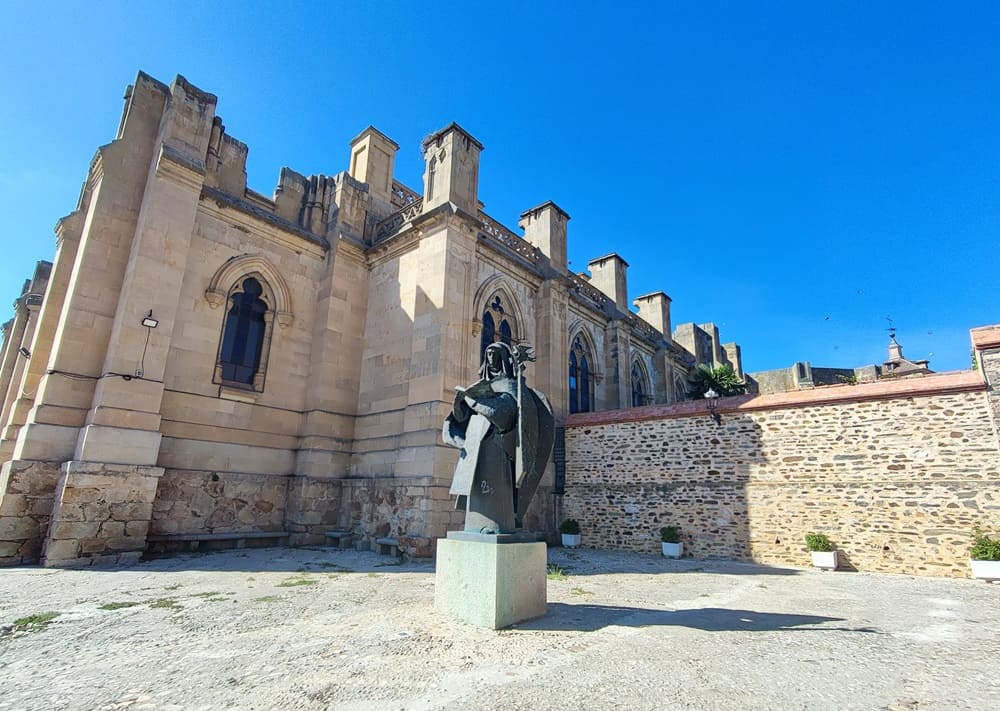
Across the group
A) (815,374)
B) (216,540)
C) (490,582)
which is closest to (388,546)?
(216,540)

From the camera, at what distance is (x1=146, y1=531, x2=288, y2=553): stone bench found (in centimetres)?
998

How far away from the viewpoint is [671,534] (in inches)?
463

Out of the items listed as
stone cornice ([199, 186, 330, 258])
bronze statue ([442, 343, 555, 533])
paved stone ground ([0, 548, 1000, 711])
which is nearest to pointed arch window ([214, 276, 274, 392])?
stone cornice ([199, 186, 330, 258])

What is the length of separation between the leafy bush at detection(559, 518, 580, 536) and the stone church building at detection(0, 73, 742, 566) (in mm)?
600

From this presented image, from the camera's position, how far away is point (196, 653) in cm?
405

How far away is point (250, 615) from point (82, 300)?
841cm

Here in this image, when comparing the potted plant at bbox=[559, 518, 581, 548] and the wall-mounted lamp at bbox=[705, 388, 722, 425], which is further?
the potted plant at bbox=[559, 518, 581, 548]

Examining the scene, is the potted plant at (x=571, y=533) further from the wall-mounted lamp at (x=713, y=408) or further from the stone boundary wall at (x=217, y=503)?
the stone boundary wall at (x=217, y=503)

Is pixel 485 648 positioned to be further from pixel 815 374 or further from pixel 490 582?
pixel 815 374

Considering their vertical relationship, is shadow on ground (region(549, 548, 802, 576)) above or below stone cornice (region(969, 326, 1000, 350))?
below

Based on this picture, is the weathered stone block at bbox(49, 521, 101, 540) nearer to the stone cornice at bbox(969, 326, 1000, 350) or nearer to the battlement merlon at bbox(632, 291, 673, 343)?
the stone cornice at bbox(969, 326, 1000, 350)

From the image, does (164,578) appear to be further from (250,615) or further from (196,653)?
(196,653)

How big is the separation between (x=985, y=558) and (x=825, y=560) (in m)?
2.32

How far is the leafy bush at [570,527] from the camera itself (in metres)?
13.3
